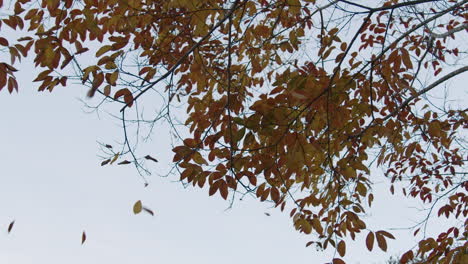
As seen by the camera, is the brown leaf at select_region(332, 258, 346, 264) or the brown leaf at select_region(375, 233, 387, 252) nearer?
the brown leaf at select_region(375, 233, 387, 252)

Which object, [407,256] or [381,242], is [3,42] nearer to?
[381,242]

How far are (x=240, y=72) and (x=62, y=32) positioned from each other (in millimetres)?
1429

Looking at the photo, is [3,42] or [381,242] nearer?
[381,242]

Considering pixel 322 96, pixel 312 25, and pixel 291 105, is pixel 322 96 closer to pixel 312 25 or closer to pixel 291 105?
pixel 291 105

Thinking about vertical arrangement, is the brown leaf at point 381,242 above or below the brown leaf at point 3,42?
below

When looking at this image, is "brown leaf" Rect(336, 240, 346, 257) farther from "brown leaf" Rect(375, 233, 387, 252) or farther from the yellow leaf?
the yellow leaf

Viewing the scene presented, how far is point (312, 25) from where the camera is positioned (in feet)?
12.1

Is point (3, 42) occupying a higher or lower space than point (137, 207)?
higher

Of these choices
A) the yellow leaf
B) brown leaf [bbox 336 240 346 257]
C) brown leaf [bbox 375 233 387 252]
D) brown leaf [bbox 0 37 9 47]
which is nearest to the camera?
brown leaf [bbox 375 233 387 252]

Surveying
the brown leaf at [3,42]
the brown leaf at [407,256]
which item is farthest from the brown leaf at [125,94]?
the brown leaf at [407,256]

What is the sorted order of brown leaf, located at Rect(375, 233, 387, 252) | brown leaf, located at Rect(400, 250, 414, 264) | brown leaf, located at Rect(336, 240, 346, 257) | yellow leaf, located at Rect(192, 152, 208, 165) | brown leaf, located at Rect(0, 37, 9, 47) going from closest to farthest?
brown leaf, located at Rect(375, 233, 387, 252) < yellow leaf, located at Rect(192, 152, 208, 165) < brown leaf, located at Rect(0, 37, 9, 47) < brown leaf, located at Rect(336, 240, 346, 257) < brown leaf, located at Rect(400, 250, 414, 264)

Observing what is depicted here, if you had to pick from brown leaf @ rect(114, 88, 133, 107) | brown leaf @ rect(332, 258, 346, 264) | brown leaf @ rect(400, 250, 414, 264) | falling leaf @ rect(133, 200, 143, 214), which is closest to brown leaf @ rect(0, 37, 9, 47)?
brown leaf @ rect(114, 88, 133, 107)

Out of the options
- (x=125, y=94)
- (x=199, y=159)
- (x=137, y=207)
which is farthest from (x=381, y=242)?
(x=125, y=94)

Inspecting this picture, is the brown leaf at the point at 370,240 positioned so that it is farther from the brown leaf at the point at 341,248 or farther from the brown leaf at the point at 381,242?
the brown leaf at the point at 341,248
